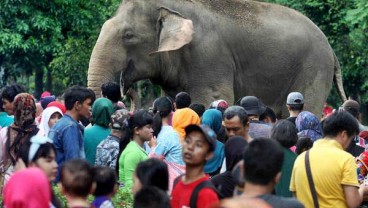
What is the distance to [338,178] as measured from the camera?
27.0ft

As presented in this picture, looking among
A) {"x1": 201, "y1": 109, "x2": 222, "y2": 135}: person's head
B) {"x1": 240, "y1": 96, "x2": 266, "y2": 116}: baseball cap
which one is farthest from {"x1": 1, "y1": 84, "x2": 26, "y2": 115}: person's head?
{"x1": 240, "y1": 96, "x2": 266, "y2": 116}: baseball cap

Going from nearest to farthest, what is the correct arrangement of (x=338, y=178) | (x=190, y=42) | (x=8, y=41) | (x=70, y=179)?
(x=70, y=179) < (x=338, y=178) < (x=190, y=42) < (x=8, y=41)

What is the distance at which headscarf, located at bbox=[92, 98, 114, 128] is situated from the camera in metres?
10.9

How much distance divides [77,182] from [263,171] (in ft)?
4.51

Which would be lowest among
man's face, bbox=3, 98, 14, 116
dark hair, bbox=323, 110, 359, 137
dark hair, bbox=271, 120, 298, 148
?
dark hair, bbox=271, 120, 298, 148

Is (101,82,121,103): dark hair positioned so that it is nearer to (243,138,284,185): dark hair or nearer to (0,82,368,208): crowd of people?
(0,82,368,208): crowd of people

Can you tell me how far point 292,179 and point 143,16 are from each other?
27.8ft

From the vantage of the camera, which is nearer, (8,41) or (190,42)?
→ (190,42)

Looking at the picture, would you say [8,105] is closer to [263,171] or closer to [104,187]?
[104,187]

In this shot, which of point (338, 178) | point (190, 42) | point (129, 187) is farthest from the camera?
point (190, 42)

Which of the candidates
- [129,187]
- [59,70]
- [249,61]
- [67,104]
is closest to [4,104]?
[67,104]

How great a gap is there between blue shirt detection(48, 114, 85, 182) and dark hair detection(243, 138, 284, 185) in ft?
11.1

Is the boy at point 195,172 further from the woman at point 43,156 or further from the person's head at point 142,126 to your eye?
the person's head at point 142,126

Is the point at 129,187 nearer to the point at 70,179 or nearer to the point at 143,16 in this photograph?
the point at 70,179
